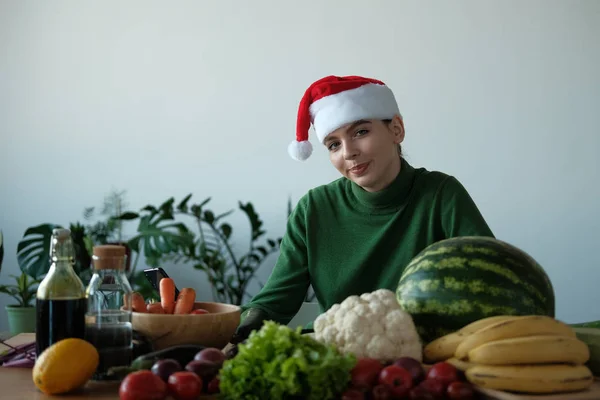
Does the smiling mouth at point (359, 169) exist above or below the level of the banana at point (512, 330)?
above

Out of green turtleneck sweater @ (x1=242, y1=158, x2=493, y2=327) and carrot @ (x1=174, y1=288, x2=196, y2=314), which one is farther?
green turtleneck sweater @ (x1=242, y1=158, x2=493, y2=327)

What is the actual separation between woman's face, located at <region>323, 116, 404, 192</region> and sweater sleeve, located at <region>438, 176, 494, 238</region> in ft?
0.54

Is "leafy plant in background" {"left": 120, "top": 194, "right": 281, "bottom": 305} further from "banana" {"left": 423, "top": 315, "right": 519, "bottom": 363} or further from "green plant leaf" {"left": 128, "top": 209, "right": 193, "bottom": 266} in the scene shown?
"banana" {"left": 423, "top": 315, "right": 519, "bottom": 363}

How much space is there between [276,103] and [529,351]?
127 inches

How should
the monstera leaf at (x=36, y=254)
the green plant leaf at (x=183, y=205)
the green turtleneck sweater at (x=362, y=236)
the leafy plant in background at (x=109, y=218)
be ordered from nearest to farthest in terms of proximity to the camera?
the green turtleneck sweater at (x=362, y=236) < the monstera leaf at (x=36, y=254) < the green plant leaf at (x=183, y=205) < the leafy plant in background at (x=109, y=218)

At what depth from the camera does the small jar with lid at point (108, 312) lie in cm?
125

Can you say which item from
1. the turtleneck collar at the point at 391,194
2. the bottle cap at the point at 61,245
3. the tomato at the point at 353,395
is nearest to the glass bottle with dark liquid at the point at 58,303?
the bottle cap at the point at 61,245

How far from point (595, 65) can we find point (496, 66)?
51cm

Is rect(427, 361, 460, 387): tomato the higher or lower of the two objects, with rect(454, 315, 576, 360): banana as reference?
lower

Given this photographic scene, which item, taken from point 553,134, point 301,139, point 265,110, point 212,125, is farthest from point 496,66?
point 301,139

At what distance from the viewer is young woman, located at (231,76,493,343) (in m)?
1.98

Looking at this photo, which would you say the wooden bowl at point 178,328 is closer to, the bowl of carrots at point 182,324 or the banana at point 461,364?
the bowl of carrots at point 182,324

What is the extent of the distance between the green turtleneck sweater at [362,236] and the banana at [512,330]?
812mm

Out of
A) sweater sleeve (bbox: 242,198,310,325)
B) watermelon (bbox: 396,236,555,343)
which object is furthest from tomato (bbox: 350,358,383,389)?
sweater sleeve (bbox: 242,198,310,325)
